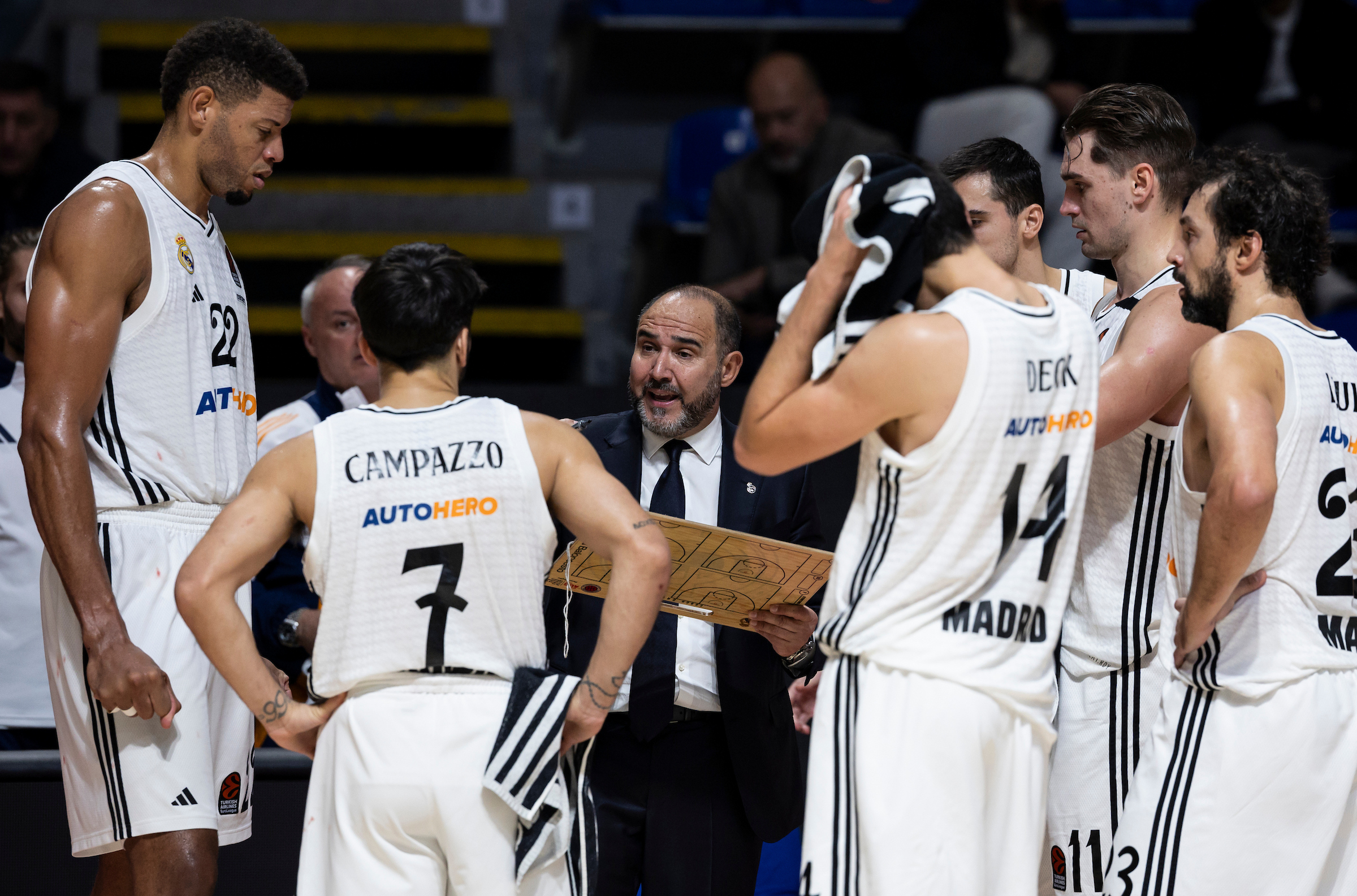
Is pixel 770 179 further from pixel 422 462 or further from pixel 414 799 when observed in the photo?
pixel 414 799

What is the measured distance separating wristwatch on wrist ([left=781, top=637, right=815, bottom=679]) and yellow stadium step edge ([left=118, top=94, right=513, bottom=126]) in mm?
5773

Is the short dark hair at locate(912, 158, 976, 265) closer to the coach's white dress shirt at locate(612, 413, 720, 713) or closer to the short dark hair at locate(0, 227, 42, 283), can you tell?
the coach's white dress shirt at locate(612, 413, 720, 713)

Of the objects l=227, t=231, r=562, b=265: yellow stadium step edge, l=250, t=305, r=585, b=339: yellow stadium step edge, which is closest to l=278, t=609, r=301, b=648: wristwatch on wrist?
l=250, t=305, r=585, b=339: yellow stadium step edge

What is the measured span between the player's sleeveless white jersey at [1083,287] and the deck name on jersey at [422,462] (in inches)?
68.8

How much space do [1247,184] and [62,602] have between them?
2.63 m

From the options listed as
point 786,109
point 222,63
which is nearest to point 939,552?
point 222,63

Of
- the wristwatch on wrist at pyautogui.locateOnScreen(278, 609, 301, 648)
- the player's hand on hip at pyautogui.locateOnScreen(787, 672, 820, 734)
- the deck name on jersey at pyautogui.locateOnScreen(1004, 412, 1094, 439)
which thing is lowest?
the wristwatch on wrist at pyautogui.locateOnScreen(278, 609, 301, 648)

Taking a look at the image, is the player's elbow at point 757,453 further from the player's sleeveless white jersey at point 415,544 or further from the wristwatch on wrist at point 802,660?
the wristwatch on wrist at point 802,660

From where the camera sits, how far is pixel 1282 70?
7645mm

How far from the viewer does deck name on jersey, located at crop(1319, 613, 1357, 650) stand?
2723 mm

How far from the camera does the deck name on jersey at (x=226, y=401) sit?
3160 millimetres

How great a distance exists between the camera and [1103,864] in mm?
3113

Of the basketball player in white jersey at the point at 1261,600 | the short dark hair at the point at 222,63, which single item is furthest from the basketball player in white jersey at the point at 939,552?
the short dark hair at the point at 222,63

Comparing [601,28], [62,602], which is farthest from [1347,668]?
[601,28]
